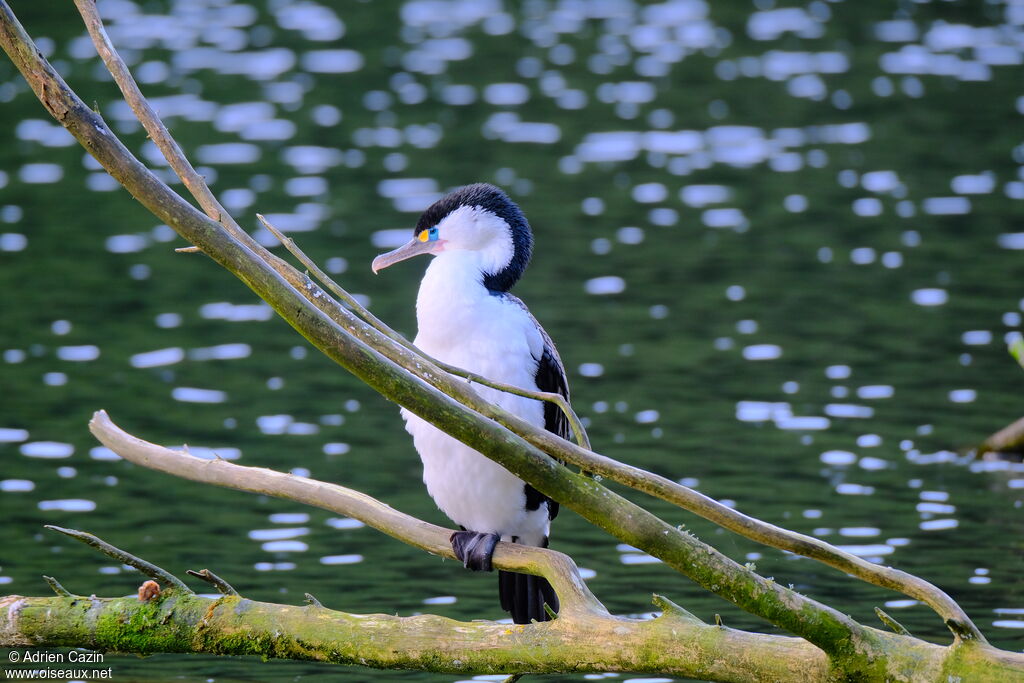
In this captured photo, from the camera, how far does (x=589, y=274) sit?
45.9 feet

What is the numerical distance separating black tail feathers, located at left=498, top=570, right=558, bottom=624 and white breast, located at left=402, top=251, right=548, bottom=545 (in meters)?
0.21

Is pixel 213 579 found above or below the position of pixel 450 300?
below

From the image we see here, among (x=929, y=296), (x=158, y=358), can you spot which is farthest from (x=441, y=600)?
(x=929, y=296)

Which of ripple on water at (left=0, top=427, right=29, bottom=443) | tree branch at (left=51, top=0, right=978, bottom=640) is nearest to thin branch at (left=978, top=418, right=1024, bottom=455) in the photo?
tree branch at (left=51, top=0, right=978, bottom=640)

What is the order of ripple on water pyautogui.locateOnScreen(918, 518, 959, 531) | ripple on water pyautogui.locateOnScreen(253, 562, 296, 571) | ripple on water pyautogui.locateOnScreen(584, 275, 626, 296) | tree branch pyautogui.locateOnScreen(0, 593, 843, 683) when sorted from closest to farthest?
tree branch pyautogui.locateOnScreen(0, 593, 843, 683) → ripple on water pyautogui.locateOnScreen(253, 562, 296, 571) → ripple on water pyautogui.locateOnScreen(918, 518, 959, 531) → ripple on water pyautogui.locateOnScreen(584, 275, 626, 296)

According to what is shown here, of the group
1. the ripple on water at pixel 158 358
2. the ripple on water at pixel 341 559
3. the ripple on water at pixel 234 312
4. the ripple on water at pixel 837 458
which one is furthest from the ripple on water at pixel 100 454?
the ripple on water at pixel 837 458

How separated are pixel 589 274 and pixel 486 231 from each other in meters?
7.58

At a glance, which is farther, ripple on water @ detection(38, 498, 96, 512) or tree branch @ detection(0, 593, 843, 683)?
ripple on water @ detection(38, 498, 96, 512)

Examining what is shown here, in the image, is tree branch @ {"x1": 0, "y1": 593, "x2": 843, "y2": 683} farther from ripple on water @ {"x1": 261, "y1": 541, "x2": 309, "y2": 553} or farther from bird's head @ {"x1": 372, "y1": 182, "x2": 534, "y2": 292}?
ripple on water @ {"x1": 261, "y1": 541, "x2": 309, "y2": 553}

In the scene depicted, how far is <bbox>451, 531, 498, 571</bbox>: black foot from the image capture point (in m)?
5.86

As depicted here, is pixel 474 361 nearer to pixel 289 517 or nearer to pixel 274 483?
pixel 274 483

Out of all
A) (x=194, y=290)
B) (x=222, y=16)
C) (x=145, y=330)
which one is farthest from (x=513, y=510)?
(x=222, y=16)

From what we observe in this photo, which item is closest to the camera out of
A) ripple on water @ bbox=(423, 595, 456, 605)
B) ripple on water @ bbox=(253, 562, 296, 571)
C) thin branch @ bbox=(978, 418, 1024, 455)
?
ripple on water @ bbox=(423, 595, 456, 605)

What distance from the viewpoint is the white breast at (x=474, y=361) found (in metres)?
6.05
